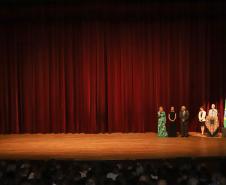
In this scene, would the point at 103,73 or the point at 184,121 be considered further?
the point at 103,73

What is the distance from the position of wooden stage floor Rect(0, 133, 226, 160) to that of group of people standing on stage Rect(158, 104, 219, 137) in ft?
1.03

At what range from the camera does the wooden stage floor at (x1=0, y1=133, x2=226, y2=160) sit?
467 inches

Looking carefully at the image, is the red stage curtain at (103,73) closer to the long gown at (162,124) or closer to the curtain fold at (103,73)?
the curtain fold at (103,73)

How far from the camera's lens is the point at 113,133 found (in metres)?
15.9

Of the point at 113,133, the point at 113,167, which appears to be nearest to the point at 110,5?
the point at 113,133

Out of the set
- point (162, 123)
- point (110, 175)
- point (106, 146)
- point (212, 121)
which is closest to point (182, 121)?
point (162, 123)

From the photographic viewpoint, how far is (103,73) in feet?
53.1

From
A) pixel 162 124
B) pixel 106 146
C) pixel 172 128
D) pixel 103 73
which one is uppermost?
pixel 103 73

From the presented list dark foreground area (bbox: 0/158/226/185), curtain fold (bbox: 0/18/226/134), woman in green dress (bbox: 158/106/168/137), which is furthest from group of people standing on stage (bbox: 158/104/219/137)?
dark foreground area (bbox: 0/158/226/185)

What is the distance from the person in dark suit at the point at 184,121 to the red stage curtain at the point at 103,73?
41.2 inches

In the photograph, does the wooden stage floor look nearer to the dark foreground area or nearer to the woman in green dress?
the woman in green dress

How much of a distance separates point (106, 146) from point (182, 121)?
2.84 meters

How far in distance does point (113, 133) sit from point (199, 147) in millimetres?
3826

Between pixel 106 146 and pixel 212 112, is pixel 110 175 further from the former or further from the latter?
pixel 212 112
